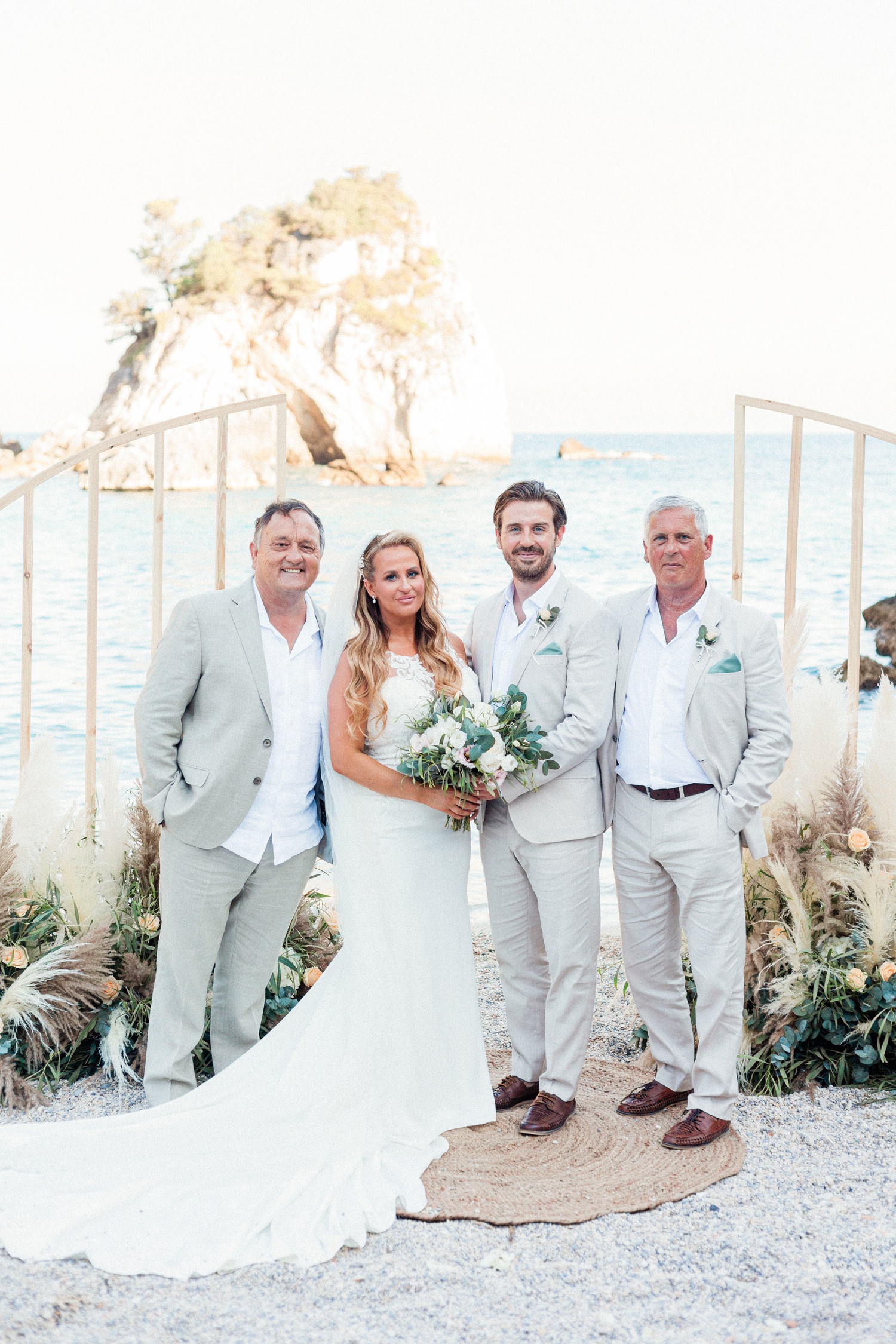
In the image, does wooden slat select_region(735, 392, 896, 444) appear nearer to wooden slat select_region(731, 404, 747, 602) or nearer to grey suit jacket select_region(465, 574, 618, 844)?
wooden slat select_region(731, 404, 747, 602)

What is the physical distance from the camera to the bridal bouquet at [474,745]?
139 inches

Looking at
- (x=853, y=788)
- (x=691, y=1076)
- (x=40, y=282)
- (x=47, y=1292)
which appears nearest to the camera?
(x=47, y=1292)

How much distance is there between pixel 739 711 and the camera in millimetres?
3736

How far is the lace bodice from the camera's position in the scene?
12.4 ft

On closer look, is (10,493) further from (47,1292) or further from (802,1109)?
(802,1109)

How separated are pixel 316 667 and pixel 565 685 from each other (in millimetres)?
829

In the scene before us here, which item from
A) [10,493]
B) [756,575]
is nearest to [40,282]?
[756,575]

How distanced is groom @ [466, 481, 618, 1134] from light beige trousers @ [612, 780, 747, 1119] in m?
0.13

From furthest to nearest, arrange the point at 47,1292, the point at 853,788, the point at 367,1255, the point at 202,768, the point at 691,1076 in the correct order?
the point at 853,788 → the point at 691,1076 → the point at 202,768 → the point at 367,1255 → the point at 47,1292

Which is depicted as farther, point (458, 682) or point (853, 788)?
point (853, 788)

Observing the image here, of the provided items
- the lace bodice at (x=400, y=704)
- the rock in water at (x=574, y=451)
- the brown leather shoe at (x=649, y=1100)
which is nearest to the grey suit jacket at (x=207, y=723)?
the lace bodice at (x=400, y=704)

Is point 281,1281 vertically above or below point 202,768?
below

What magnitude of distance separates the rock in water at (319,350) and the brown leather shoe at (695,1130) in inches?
1385

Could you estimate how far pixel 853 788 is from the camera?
4.37 meters
